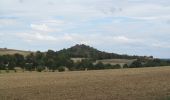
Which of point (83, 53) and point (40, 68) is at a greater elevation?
point (83, 53)

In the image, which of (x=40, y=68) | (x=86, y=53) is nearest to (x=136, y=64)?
(x=40, y=68)

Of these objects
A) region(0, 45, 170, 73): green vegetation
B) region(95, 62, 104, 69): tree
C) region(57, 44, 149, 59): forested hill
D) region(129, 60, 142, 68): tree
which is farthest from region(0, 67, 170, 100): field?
region(57, 44, 149, 59): forested hill

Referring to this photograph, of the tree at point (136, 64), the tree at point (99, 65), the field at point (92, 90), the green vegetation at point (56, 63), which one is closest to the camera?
the field at point (92, 90)

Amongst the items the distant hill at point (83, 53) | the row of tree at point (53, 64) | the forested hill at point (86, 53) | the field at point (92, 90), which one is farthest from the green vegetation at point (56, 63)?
the field at point (92, 90)

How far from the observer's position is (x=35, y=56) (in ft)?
367

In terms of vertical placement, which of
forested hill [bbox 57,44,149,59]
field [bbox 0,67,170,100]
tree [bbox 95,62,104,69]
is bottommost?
field [bbox 0,67,170,100]

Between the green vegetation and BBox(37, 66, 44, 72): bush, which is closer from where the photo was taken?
BBox(37, 66, 44, 72): bush

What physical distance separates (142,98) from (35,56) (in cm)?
9124

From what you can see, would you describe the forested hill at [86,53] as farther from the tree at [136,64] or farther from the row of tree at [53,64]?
the tree at [136,64]

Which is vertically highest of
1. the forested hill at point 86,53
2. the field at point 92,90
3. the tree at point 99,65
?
the forested hill at point 86,53

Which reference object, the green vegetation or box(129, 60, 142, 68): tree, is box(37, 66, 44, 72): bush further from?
box(129, 60, 142, 68): tree

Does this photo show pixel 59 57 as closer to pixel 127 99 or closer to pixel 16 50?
pixel 16 50

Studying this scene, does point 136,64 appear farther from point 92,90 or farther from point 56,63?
point 92,90

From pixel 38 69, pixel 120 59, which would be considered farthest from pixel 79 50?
pixel 38 69
